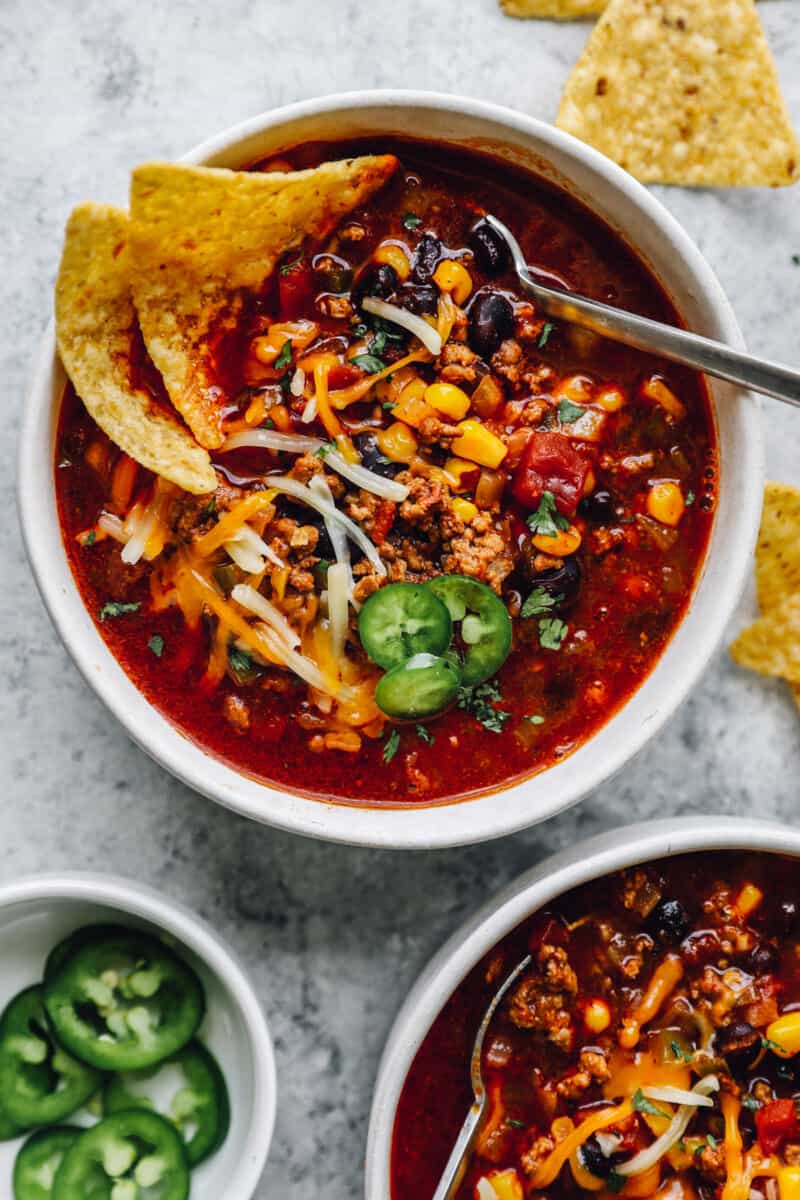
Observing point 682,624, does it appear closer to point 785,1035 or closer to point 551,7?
point 785,1035

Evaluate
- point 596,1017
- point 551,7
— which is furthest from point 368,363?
point 596,1017

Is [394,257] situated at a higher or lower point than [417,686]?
higher

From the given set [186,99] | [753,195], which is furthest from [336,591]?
[753,195]

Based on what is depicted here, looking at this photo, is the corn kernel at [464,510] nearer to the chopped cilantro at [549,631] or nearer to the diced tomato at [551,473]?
the diced tomato at [551,473]

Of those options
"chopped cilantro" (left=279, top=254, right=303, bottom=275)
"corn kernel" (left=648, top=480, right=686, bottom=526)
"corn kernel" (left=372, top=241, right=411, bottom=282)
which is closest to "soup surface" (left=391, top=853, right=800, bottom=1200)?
"corn kernel" (left=648, top=480, right=686, bottom=526)

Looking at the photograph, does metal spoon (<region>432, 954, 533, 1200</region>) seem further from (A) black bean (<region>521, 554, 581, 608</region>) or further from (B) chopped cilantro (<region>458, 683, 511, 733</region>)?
(A) black bean (<region>521, 554, 581, 608</region>)

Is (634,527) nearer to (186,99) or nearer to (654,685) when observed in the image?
(654,685)

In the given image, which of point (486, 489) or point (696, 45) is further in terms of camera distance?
point (696, 45)
